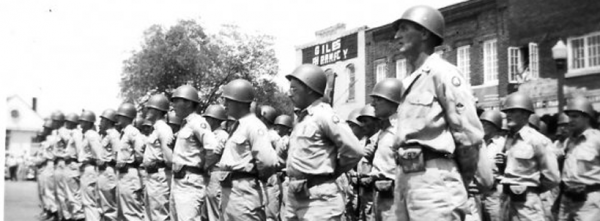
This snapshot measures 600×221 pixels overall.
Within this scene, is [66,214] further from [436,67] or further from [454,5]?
[454,5]

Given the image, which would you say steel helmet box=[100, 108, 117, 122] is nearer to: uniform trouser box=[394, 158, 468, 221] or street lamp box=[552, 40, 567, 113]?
uniform trouser box=[394, 158, 468, 221]

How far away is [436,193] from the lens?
458 centimetres

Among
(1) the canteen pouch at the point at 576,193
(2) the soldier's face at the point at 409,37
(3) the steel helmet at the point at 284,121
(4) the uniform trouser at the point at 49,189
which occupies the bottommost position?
(4) the uniform trouser at the point at 49,189

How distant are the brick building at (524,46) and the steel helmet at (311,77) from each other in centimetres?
1585

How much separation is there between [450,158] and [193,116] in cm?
574

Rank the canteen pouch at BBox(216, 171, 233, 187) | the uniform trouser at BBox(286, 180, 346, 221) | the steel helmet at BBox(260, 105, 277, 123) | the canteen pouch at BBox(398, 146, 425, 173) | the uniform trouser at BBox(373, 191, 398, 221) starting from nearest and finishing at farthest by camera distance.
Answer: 1. the canteen pouch at BBox(398, 146, 425, 173)
2. the uniform trouser at BBox(286, 180, 346, 221)
3. the uniform trouser at BBox(373, 191, 398, 221)
4. the canteen pouch at BBox(216, 171, 233, 187)
5. the steel helmet at BBox(260, 105, 277, 123)

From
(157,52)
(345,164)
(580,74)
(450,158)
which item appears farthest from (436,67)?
(157,52)

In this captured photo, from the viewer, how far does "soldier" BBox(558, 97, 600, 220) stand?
28.8 ft

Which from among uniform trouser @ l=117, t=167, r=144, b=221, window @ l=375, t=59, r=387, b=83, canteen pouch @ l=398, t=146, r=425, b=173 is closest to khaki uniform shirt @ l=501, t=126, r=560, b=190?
canteen pouch @ l=398, t=146, r=425, b=173

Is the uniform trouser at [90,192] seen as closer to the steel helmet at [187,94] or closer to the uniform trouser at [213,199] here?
the steel helmet at [187,94]

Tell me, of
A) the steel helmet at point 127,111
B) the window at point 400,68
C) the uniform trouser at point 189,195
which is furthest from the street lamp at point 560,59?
the uniform trouser at point 189,195

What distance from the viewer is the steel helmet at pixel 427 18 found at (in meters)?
4.97

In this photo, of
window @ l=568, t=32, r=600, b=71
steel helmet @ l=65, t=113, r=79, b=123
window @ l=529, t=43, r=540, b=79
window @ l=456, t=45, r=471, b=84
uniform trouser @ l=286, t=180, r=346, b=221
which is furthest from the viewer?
window @ l=456, t=45, r=471, b=84

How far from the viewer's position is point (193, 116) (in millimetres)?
9805
